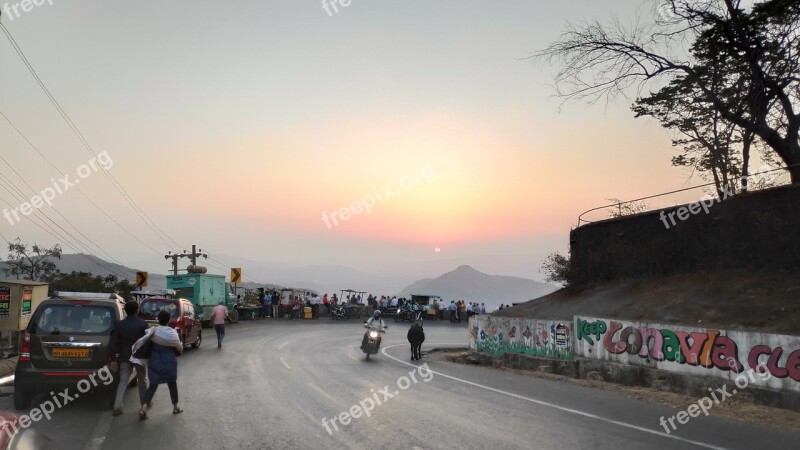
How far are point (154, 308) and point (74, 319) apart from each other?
9.53m

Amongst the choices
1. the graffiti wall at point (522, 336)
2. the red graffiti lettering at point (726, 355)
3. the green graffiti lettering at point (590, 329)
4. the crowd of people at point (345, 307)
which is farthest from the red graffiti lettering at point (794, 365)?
the crowd of people at point (345, 307)

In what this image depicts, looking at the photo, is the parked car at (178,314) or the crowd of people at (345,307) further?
the crowd of people at (345,307)

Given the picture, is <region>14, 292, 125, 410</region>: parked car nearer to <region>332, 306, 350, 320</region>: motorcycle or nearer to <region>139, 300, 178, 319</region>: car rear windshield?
<region>139, 300, 178, 319</region>: car rear windshield

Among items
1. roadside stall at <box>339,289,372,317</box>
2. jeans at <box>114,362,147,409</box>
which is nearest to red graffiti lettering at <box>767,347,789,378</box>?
jeans at <box>114,362,147,409</box>

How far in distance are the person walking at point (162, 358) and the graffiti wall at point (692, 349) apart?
1065cm

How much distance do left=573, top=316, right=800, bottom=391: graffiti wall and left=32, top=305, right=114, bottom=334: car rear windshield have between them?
1188 cm

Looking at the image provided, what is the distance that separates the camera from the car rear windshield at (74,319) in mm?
9023

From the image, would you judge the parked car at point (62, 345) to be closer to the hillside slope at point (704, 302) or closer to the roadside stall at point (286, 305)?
the hillside slope at point (704, 302)

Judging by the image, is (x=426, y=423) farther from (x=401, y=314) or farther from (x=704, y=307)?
(x=401, y=314)

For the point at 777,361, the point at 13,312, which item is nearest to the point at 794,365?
the point at 777,361

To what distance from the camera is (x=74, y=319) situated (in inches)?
362

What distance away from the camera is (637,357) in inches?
531

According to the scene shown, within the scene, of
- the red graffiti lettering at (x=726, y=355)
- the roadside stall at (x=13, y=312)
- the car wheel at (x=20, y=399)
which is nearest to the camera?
the car wheel at (x=20, y=399)

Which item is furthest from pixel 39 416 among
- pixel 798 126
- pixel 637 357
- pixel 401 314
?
Answer: pixel 401 314
